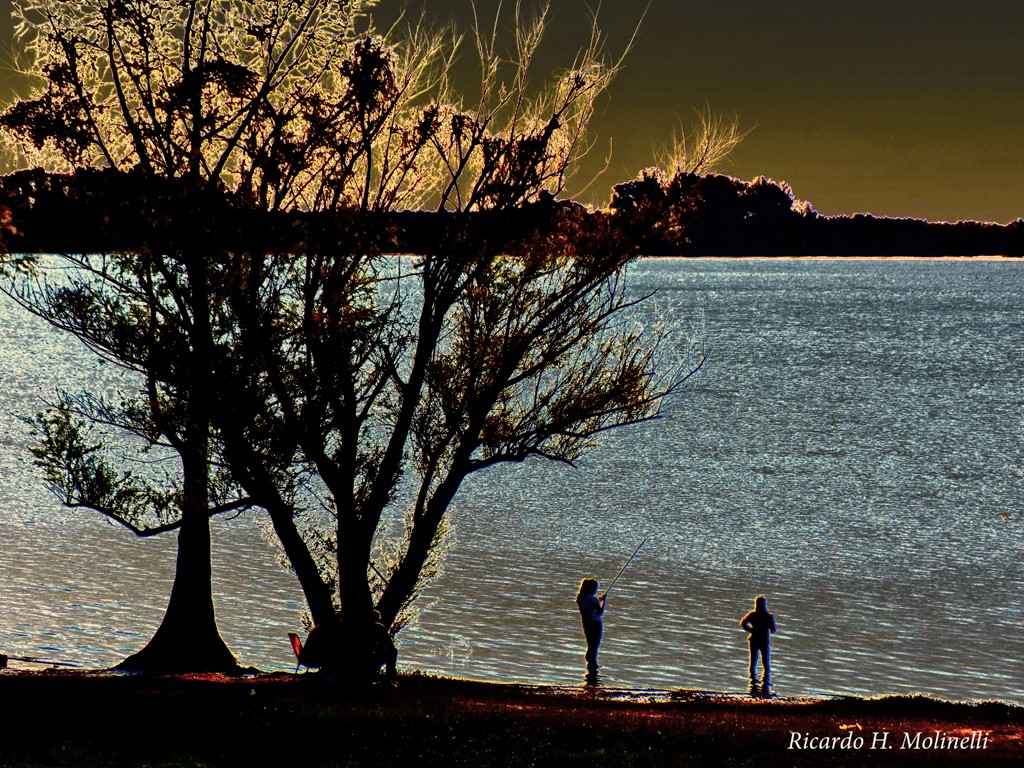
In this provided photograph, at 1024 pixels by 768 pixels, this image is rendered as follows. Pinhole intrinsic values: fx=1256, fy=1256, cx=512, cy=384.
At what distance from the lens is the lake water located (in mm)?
35906

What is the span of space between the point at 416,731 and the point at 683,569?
1394 inches

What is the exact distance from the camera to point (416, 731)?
16.4 m

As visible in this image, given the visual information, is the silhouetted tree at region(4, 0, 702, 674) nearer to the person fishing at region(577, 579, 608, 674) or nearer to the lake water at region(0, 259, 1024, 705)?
the person fishing at region(577, 579, 608, 674)

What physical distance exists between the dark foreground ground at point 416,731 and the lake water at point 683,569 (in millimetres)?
13570

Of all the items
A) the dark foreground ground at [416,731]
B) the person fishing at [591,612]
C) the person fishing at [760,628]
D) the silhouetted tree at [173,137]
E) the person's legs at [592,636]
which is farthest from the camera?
the person's legs at [592,636]

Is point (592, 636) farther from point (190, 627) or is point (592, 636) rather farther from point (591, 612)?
point (190, 627)

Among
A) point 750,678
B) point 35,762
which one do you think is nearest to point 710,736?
point 35,762

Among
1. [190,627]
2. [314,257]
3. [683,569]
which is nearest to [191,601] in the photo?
[190,627]

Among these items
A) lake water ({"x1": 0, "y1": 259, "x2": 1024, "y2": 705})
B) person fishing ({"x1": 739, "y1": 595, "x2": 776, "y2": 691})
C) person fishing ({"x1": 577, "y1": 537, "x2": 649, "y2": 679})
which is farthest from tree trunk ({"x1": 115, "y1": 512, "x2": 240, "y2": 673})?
person fishing ({"x1": 739, "y1": 595, "x2": 776, "y2": 691})

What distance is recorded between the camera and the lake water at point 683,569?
118 ft

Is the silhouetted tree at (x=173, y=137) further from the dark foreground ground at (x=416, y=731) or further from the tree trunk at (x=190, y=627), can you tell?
the dark foreground ground at (x=416, y=731)

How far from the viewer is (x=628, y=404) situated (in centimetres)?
2706

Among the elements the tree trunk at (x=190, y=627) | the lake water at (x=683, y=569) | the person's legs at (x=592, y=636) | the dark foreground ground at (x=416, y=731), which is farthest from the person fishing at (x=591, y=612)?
the dark foreground ground at (x=416, y=731)

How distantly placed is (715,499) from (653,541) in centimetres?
1210
